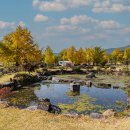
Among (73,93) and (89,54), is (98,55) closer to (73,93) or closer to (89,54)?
(89,54)

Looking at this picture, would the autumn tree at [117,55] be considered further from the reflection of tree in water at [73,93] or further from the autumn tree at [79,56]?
the reflection of tree in water at [73,93]

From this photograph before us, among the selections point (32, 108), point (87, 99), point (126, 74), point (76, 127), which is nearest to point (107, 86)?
point (87, 99)

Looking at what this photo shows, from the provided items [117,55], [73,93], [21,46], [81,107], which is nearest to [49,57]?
[117,55]

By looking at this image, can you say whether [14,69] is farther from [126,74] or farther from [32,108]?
[32,108]

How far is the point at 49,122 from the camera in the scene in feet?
78.1

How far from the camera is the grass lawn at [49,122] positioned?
22.3 m

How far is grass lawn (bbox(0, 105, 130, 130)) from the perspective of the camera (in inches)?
877

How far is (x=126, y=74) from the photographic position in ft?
333

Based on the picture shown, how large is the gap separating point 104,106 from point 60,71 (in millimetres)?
63292

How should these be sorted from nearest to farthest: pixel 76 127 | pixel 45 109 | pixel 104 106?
pixel 76 127 < pixel 45 109 < pixel 104 106

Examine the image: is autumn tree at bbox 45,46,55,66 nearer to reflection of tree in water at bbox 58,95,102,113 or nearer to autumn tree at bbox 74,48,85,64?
autumn tree at bbox 74,48,85,64

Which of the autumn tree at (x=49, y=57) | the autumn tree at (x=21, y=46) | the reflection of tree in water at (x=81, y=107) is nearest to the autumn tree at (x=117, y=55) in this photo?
the autumn tree at (x=49, y=57)

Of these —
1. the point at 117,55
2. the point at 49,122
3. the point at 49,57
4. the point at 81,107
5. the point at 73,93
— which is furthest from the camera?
the point at 117,55

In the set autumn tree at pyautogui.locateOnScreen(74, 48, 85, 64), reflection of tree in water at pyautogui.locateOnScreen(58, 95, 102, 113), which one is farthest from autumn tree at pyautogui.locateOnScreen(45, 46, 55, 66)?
reflection of tree in water at pyautogui.locateOnScreen(58, 95, 102, 113)
